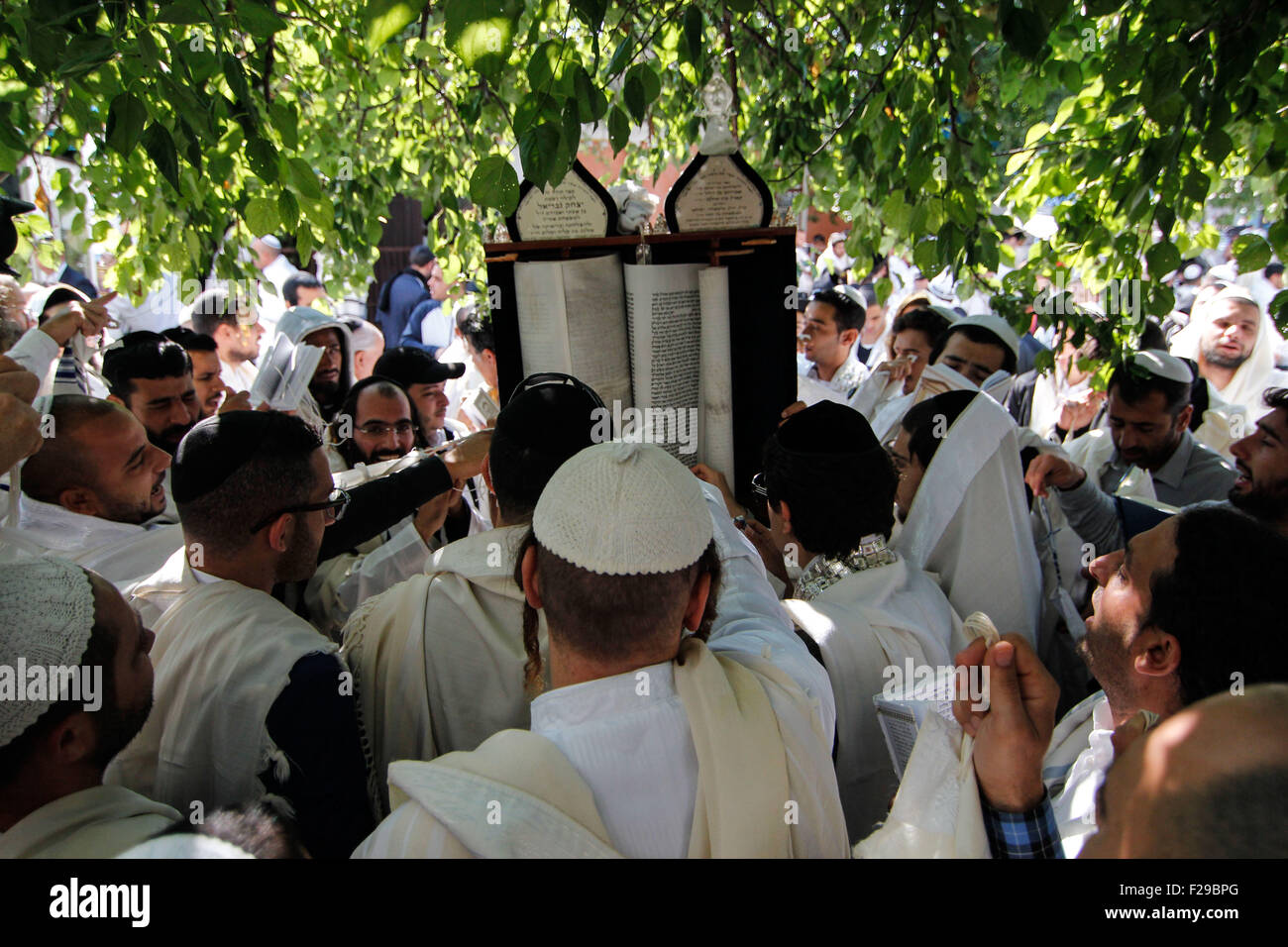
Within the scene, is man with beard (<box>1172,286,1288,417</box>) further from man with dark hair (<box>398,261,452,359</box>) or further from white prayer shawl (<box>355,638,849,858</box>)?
man with dark hair (<box>398,261,452,359</box>)

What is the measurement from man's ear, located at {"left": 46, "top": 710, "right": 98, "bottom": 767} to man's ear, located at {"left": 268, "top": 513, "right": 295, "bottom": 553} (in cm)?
67

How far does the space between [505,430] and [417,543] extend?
1.05m

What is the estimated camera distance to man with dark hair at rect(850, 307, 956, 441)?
4512 mm

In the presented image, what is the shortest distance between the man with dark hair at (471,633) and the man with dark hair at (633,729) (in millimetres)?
590

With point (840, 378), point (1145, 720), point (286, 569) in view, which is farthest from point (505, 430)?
point (840, 378)

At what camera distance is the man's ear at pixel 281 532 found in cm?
208

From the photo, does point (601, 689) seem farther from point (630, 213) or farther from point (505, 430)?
point (630, 213)

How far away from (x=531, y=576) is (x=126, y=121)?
109cm

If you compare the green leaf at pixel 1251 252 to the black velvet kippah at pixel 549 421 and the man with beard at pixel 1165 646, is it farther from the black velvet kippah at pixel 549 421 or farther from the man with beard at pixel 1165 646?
the black velvet kippah at pixel 549 421

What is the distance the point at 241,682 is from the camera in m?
1.82

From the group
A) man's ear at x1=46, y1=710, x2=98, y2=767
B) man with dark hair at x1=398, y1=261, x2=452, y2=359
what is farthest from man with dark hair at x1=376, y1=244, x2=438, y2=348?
man's ear at x1=46, y1=710, x2=98, y2=767

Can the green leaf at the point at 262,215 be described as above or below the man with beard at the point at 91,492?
above

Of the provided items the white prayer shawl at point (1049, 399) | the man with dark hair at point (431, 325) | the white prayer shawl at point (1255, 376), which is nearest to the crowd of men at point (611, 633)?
the white prayer shawl at point (1049, 399)
